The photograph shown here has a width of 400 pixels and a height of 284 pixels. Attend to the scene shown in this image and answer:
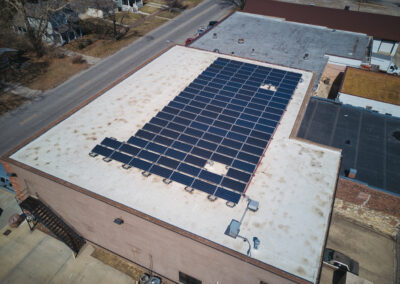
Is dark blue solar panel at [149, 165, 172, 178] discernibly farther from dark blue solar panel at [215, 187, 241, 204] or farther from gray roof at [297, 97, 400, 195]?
gray roof at [297, 97, 400, 195]

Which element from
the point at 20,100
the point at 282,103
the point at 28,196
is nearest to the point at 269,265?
the point at 282,103

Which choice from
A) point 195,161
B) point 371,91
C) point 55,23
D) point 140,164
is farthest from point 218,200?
point 55,23

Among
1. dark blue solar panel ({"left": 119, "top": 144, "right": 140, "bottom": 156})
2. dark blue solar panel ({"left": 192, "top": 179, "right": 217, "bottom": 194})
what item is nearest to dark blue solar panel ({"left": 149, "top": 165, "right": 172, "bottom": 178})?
dark blue solar panel ({"left": 192, "top": 179, "right": 217, "bottom": 194})

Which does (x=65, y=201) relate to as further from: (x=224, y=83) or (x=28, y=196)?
(x=224, y=83)

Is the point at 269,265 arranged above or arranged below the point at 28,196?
above

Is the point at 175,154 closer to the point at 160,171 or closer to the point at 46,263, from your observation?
the point at 160,171
